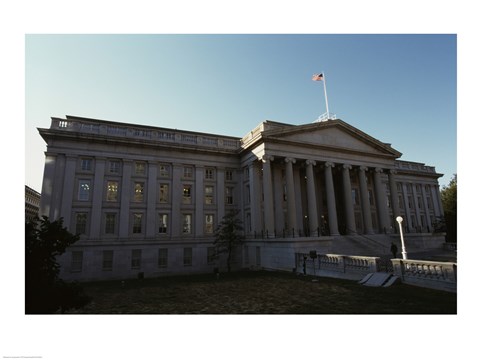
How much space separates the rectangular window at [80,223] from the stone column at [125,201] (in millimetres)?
3402

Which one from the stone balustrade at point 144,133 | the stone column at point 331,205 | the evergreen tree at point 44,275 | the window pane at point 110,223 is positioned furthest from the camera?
the stone column at point 331,205

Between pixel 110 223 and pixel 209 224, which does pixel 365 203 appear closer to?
pixel 209 224

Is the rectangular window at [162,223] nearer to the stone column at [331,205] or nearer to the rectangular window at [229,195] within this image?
the rectangular window at [229,195]

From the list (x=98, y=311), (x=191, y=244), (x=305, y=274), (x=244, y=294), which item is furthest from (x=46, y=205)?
(x=305, y=274)

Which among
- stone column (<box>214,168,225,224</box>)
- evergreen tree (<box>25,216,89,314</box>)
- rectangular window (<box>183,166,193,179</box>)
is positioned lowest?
evergreen tree (<box>25,216,89,314</box>)

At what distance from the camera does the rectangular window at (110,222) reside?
2898 centimetres

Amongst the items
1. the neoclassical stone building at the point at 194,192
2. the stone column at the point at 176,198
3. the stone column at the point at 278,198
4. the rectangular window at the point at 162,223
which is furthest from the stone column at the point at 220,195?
the stone column at the point at 278,198

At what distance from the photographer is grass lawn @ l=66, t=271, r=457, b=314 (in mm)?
11406

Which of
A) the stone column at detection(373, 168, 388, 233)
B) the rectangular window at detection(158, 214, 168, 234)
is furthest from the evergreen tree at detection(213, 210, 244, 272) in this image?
the stone column at detection(373, 168, 388, 233)

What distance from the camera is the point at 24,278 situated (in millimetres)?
8023

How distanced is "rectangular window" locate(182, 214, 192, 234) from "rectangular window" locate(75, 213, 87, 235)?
10.3 metres

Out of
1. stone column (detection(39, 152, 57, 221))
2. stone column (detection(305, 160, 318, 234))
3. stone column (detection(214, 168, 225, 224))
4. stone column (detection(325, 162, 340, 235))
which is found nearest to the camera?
A: stone column (detection(39, 152, 57, 221))

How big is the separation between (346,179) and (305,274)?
17.5 m

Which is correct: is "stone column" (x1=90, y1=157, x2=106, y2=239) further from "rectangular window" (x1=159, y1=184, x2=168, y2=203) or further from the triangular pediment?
the triangular pediment
